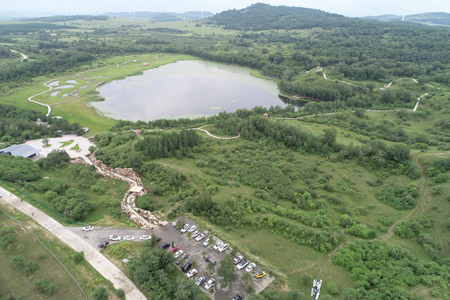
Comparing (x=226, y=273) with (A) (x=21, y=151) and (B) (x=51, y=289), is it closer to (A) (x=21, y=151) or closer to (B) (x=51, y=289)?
(B) (x=51, y=289)

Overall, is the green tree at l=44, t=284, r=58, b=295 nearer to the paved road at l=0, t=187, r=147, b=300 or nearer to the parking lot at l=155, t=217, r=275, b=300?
the paved road at l=0, t=187, r=147, b=300

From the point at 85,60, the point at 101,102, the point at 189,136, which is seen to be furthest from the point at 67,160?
the point at 85,60

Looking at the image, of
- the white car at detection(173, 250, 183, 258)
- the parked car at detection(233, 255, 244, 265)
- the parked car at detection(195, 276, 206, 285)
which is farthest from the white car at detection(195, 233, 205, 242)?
the parked car at detection(195, 276, 206, 285)

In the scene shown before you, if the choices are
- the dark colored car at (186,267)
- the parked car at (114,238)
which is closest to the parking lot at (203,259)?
the dark colored car at (186,267)

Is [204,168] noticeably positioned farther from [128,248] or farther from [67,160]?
[67,160]

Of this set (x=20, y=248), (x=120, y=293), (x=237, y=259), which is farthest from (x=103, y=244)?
(x=237, y=259)

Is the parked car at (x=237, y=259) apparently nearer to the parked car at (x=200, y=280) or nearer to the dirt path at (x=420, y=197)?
the parked car at (x=200, y=280)
